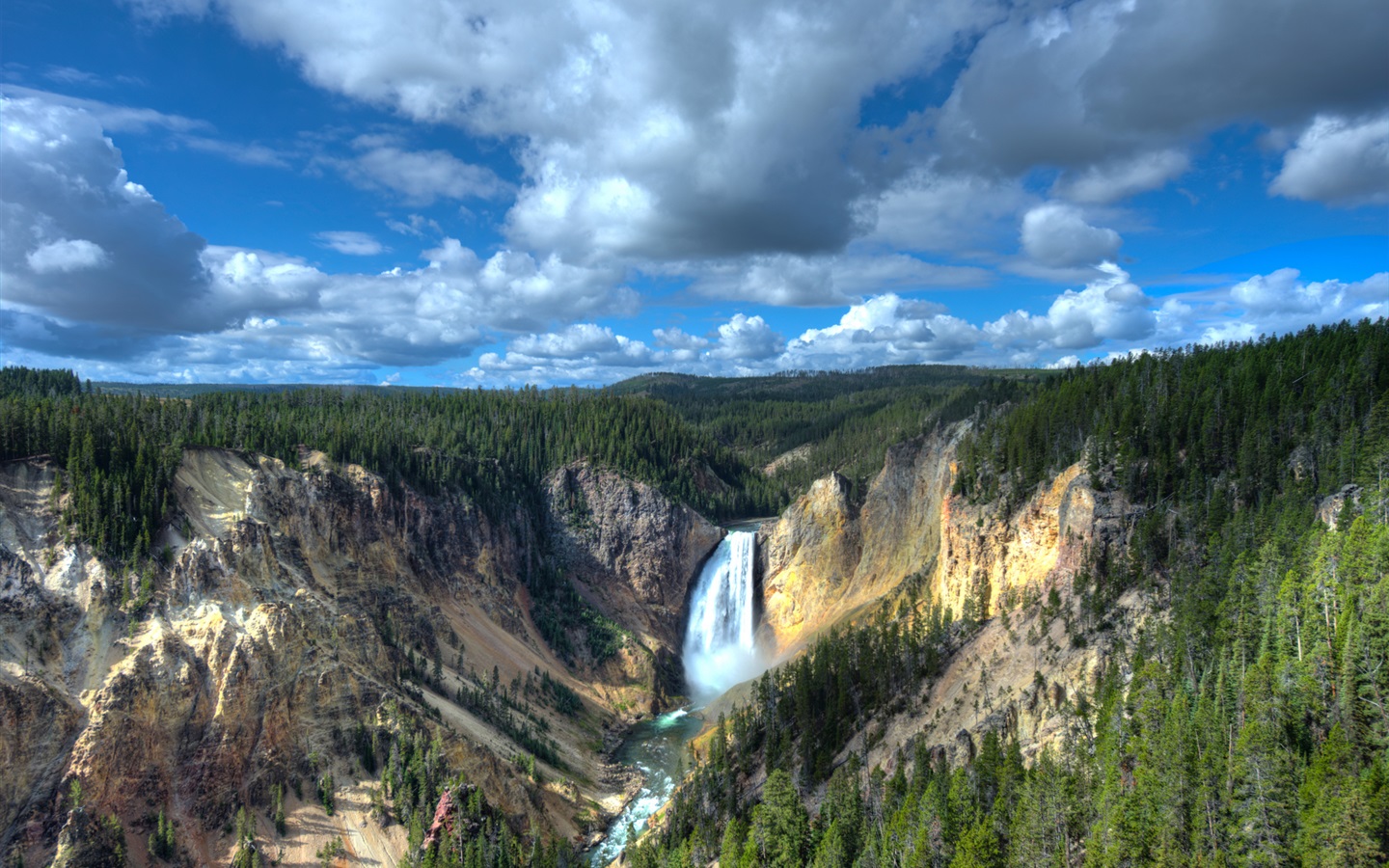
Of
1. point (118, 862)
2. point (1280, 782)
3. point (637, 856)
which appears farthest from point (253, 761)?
point (1280, 782)

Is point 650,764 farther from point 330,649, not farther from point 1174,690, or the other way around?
point 1174,690

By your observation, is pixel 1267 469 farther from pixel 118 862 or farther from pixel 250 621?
pixel 118 862

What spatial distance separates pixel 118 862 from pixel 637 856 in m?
32.7

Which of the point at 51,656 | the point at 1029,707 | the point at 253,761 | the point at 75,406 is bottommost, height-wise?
the point at 253,761

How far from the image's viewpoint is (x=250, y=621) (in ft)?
191

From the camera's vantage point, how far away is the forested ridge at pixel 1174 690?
1368 inches

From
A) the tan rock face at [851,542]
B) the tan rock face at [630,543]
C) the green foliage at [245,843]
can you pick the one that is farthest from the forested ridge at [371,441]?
the tan rock face at [851,542]

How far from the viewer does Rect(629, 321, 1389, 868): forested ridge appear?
3475cm

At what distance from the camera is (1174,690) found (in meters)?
42.7

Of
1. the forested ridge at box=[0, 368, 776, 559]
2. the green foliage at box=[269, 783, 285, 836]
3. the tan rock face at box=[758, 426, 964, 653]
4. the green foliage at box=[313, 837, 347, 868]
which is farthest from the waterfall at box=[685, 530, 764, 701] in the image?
the green foliage at box=[269, 783, 285, 836]

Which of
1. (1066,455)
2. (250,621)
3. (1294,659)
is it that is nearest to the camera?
(1294,659)

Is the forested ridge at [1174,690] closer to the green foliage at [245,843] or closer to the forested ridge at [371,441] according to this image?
the green foliage at [245,843]

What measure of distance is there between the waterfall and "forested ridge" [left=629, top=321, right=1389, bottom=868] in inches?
1058

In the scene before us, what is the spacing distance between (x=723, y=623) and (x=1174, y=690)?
72.0 metres
